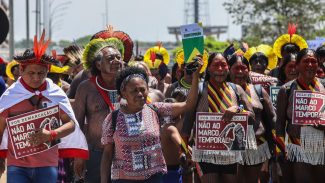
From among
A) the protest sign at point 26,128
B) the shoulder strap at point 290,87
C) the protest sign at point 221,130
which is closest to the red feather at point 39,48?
the protest sign at point 26,128

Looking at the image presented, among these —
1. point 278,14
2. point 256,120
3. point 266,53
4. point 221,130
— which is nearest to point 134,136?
point 221,130

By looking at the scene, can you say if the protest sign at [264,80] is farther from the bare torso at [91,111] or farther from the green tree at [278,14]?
the green tree at [278,14]

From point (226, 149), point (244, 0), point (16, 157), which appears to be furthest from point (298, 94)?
point (244, 0)

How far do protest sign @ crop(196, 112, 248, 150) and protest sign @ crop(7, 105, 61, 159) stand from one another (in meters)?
2.01

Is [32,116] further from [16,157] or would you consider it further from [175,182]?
[175,182]

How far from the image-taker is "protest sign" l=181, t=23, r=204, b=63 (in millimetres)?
9781

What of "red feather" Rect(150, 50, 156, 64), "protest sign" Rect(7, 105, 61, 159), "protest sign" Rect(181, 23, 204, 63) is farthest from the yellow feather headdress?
"protest sign" Rect(7, 105, 61, 159)

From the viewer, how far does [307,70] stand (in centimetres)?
1075

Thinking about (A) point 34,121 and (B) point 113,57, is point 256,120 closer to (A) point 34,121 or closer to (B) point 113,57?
(B) point 113,57

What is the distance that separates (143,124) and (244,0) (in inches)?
1197

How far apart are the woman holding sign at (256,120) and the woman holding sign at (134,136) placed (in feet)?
8.25

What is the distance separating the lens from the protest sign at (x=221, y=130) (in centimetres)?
1042

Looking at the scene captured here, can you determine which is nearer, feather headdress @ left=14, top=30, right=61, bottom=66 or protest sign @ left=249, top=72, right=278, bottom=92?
feather headdress @ left=14, top=30, right=61, bottom=66

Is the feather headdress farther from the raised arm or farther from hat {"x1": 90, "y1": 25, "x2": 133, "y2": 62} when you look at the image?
hat {"x1": 90, "y1": 25, "x2": 133, "y2": 62}
